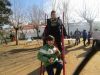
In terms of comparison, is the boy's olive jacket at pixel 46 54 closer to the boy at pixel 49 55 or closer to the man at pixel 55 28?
the boy at pixel 49 55

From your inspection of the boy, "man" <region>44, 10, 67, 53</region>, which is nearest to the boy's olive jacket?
the boy

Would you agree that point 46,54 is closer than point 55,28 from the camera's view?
Yes

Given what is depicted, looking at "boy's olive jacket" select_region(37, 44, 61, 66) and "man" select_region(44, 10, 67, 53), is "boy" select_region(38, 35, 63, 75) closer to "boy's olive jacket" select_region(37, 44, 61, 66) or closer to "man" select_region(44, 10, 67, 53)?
"boy's olive jacket" select_region(37, 44, 61, 66)

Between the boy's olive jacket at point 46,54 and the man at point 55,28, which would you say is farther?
the man at point 55,28

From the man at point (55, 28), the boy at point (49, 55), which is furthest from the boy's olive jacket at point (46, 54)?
the man at point (55, 28)

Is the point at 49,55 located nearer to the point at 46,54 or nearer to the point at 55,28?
the point at 46,54

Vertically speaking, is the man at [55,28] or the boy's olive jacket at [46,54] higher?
the man at [55,28]

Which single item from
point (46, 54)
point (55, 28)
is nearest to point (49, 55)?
point (46, 54)

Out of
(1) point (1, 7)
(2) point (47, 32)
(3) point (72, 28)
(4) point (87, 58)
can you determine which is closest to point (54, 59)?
(2) point (47, 32)

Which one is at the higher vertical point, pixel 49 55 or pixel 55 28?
pixel 55 28

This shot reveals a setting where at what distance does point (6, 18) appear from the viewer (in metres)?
40.2

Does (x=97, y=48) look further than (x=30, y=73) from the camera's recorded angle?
No

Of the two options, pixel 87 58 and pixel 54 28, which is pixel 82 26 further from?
pixel 87 58

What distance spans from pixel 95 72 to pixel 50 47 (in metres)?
3.69
